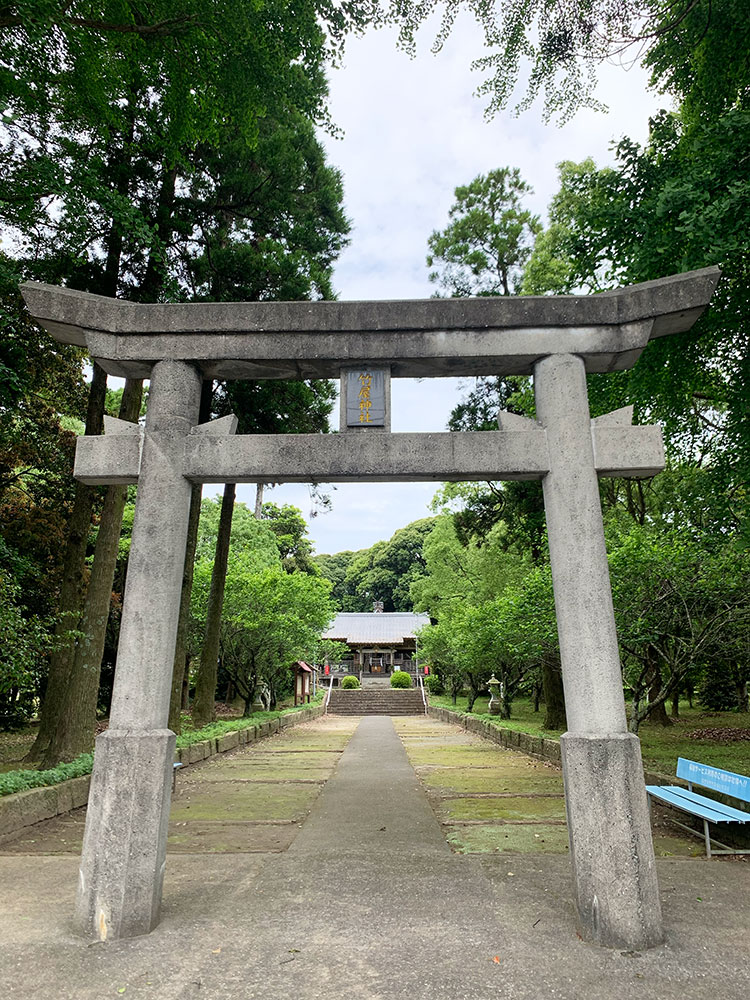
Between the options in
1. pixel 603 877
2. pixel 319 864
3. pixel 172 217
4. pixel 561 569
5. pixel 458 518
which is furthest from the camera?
pixel 458 518

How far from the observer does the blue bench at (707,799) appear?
5.47 metres

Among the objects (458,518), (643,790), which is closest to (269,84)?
(643,790)

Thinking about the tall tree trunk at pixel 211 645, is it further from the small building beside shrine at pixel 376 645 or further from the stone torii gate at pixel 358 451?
the small building beside shrine at pixel 376 645

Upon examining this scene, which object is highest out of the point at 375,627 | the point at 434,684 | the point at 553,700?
the point at 375,627

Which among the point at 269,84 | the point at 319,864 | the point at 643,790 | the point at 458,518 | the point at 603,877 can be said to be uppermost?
the point at 269,84

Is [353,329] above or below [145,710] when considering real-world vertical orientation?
above

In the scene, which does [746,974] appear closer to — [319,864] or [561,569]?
[561,569]

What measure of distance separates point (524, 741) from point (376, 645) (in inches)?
1229

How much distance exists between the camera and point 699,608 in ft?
29.1

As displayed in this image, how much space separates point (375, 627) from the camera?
4653cm

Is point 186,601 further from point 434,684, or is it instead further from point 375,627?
point 375,627

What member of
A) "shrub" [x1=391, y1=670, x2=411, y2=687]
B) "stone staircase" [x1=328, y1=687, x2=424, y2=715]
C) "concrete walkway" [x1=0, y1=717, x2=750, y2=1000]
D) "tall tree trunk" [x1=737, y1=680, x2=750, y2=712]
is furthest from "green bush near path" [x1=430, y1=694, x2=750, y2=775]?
"shrub" [x1=391, y1=670, x2=411, y2=687]

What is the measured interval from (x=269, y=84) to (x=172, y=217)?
3295 mm

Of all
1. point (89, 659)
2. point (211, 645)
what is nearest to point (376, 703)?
point (211, 645)
